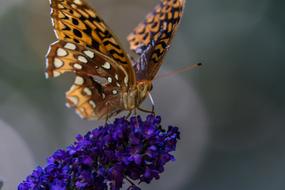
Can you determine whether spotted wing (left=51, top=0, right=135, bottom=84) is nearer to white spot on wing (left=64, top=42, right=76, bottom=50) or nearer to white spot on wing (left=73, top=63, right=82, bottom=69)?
white spot on wing (left=64, top=42, right=76, bottom=50)

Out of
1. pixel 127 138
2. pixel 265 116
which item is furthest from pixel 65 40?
pixel 265 116

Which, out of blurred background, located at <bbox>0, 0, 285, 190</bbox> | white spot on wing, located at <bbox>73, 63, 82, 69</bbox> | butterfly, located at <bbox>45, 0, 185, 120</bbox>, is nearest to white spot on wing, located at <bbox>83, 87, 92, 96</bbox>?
butterfly, located at <bbox>45, 0, 185, 120</bbox>

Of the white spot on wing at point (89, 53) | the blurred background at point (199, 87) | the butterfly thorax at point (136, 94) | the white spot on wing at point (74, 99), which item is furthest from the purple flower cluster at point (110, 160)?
the blurred background at point (199, 87)

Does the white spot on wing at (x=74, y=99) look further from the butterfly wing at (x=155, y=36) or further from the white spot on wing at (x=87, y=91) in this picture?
the butterfly wing at (x=155, y=36)

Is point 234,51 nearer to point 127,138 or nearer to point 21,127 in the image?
point 21,127

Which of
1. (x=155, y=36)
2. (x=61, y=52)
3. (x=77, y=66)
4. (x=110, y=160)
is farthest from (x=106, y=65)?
(x=110, y=160)

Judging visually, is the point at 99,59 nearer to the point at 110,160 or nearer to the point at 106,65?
the point at 106,65
